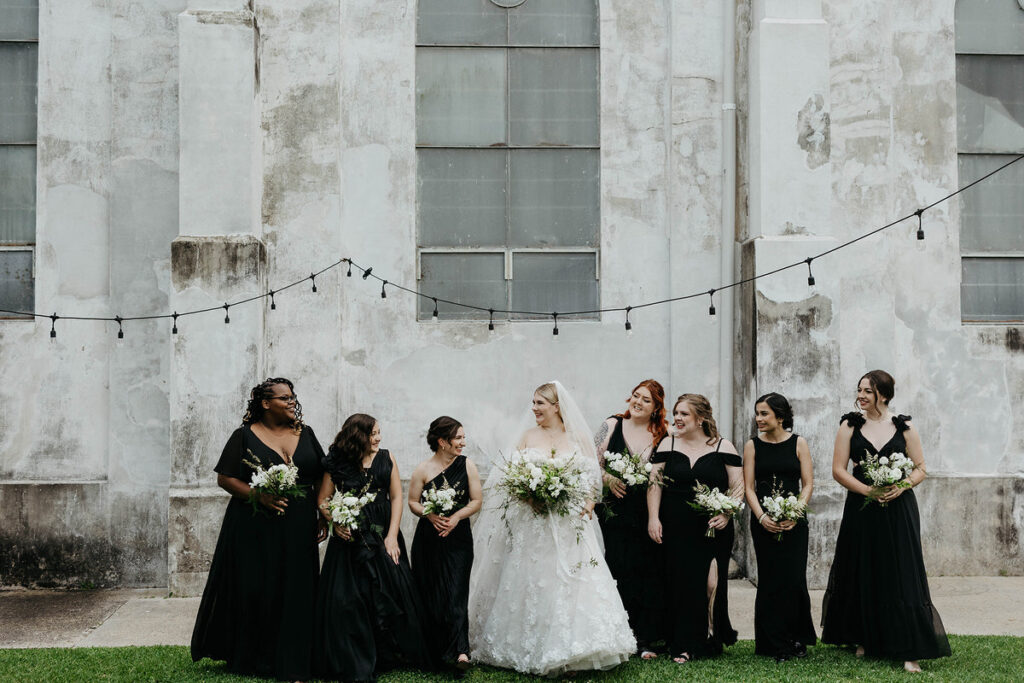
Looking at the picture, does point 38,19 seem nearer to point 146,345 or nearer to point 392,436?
point 146,345

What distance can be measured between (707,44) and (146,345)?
645 cm

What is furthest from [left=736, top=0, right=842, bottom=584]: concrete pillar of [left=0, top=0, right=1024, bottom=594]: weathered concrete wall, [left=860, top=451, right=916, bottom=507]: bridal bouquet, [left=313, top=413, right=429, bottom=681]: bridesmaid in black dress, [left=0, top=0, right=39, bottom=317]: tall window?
[left=0, top=0, right=39, bottom=317]: tall window

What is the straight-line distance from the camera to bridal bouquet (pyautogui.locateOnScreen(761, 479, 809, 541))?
24.1 feet

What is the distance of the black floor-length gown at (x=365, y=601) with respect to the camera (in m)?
6.84

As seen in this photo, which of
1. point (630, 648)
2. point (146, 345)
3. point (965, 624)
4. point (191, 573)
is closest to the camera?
point (630, 648)

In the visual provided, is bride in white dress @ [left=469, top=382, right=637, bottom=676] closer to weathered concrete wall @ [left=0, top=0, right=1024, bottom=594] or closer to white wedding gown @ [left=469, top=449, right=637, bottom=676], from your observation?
white wedding gown @ [left=469, top=449, right=637, bottom=676]

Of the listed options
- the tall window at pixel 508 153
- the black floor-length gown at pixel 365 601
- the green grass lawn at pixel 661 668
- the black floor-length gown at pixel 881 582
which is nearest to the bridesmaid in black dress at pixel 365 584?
the black floor-length gown at pixel 365 601

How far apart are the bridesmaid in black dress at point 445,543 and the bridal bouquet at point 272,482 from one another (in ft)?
2.79

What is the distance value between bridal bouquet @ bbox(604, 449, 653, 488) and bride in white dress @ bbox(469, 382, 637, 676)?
273mm

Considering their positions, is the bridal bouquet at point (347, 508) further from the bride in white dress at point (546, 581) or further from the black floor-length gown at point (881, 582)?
the black floor-length gown at point (881, 582)

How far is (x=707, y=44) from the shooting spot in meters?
10.6

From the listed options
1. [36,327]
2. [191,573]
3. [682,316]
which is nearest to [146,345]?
[36,327]

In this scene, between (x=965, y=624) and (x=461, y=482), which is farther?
(x=965, y=624)

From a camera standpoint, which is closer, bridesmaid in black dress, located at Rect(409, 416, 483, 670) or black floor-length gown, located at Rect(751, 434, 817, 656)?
bridesmaid in black dress, located at Rect(409, 416, 483, 670)
